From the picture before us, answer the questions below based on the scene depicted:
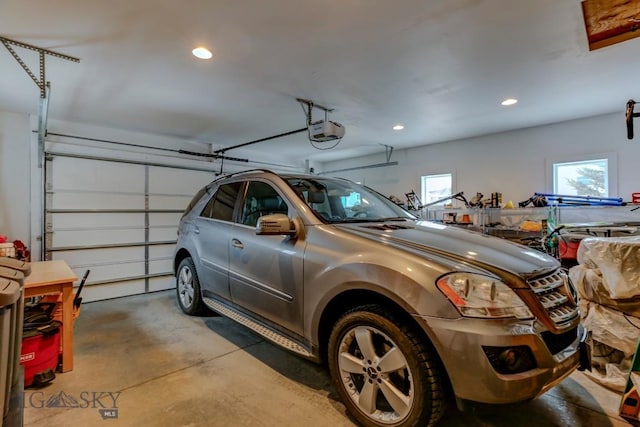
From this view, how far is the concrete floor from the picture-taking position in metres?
1.82

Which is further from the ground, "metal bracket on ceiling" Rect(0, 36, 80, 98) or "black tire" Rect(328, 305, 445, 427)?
"metal bracket on ceiling" Rect(0, 36, 80, 98)

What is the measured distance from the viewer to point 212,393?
211 cm

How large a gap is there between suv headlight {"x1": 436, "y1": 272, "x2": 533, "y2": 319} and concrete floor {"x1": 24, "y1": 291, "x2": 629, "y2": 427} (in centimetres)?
42

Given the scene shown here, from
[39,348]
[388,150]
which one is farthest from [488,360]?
[388,150]

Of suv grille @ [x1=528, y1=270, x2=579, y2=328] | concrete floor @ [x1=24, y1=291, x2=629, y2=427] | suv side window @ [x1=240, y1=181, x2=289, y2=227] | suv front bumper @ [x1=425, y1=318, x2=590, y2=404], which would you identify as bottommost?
concrete floor @ [x1=24, y1=291, x2=629, y2=427]

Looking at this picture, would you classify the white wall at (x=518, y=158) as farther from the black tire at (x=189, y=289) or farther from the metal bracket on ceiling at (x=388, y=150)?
the black tire at (x=189, y=289)

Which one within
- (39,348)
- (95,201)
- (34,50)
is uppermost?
(34,50)

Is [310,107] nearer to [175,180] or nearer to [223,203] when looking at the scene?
[223,203]

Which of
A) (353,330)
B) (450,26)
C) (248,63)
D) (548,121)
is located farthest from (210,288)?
(548,121)

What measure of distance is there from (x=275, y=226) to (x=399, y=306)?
3.06 feet

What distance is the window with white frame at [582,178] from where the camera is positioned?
15.1 feet

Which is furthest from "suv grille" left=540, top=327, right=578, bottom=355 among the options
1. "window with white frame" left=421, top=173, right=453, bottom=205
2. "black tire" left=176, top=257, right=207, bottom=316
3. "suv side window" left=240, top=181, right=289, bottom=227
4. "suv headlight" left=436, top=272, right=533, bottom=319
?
"window with white frame" left=421, top=173, right=453, bottom=205

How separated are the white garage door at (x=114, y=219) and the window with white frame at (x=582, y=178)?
6.41 meters

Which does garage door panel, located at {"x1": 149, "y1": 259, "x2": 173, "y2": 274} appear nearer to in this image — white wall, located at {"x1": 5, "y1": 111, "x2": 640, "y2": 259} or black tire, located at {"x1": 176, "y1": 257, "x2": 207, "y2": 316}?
white wall, located at {"x1": 5, "y1": 111, "x2": 640, "y2": 259}
